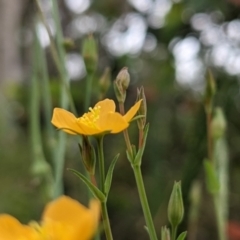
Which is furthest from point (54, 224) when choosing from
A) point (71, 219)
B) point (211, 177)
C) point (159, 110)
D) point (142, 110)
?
point (159, 110)

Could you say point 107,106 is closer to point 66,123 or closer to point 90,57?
point 66,123

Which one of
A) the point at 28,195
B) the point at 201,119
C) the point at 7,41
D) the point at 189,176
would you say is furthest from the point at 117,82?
the point at 7,41

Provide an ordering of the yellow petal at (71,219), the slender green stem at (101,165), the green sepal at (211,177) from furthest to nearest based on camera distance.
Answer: the green sepal at (211,177) < the slender green stem at (101,165) < the yellow petal at (71,219)

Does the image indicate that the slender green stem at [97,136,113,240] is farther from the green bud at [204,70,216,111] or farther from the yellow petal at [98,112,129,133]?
the green bud at [204,70,216,111]

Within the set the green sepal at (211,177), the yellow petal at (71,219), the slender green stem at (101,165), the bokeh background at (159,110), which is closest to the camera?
the yellow petal at (71,219)

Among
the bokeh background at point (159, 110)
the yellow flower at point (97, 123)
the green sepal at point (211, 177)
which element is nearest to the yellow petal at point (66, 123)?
the yellow flower at point (97, 123)

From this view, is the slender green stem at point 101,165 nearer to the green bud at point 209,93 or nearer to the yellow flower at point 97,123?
the yellow flower at point 97,123

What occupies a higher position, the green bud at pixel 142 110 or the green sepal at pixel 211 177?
the green bud at pixel 142 110
